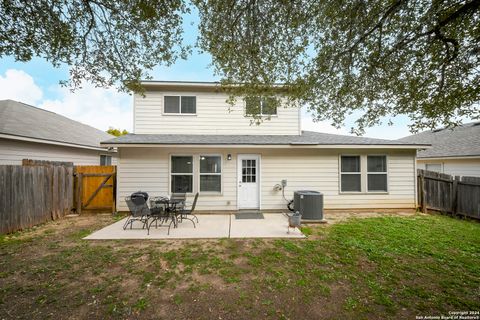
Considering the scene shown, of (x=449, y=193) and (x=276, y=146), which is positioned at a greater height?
(x=276, y=146)

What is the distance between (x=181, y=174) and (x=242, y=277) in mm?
5215

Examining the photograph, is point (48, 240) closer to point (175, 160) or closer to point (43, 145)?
point (175, 160)

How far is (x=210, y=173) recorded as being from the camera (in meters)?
7.76

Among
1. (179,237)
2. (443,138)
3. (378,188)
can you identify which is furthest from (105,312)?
(443,138)

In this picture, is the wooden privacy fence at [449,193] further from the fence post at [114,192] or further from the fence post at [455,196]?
the fence post at [114,192]

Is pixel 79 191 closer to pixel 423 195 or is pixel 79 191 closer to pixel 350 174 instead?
pixel 350 174

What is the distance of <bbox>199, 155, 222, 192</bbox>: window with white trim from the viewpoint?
25.4ft

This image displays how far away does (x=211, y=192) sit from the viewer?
7.74 metres

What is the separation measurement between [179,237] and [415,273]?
16.2 feet

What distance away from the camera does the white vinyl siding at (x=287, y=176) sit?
761cm

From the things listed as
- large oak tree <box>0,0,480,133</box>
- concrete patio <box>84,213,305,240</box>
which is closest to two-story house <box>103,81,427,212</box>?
concrete patio <box>84,213,305,240</box>

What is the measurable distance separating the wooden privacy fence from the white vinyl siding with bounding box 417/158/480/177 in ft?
15.4

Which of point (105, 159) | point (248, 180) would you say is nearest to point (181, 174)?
point (248, 180)

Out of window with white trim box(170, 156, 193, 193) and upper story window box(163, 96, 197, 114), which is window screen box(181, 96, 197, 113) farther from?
window with white trim box(170, 156, 193, 193)
